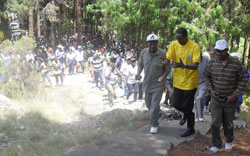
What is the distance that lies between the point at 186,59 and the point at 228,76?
80 cm

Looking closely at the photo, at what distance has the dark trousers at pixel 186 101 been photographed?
4.52 meters

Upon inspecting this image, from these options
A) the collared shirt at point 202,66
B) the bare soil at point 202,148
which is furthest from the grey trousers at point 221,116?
the collared shirt at point 202,66

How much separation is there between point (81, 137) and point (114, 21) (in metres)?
7.04

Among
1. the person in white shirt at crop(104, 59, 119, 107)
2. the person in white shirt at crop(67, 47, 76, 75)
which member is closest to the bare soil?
the person in white shirt at crop(104, 59, 119, 107)

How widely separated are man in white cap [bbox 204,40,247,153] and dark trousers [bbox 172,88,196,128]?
0.50 metres

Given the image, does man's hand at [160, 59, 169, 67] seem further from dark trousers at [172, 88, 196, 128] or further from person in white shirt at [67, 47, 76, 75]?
person in white shirt at [67, 47, 76, 75]

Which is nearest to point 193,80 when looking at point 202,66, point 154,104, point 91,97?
point 154,104

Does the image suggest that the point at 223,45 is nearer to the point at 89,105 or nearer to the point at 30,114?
the point at 30,114

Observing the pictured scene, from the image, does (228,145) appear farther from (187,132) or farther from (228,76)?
(228,76)

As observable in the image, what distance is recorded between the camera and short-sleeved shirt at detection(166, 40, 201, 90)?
4.38m

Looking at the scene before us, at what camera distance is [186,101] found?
4.53m

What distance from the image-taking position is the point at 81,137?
5473mm

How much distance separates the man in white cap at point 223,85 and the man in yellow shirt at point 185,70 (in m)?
0.37

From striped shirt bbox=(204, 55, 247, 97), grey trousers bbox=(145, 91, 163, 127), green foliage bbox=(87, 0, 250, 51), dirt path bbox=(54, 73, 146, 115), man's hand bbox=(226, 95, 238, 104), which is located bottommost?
dirt path bbox=(54, 73, 146, 115)
